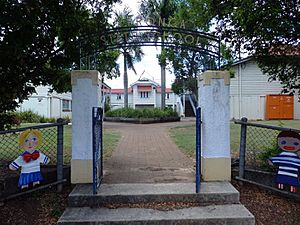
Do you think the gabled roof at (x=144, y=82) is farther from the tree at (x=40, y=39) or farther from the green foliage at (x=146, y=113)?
the tree at (x=40, y=39)

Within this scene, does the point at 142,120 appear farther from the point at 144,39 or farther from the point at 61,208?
the point at 61,208

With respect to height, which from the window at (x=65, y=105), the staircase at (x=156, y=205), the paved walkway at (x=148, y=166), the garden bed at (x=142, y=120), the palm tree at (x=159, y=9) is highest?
the palm tree at (x=159, y=9)

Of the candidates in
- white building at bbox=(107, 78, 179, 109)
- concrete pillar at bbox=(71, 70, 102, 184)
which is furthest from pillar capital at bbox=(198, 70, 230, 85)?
white building at bbox=(107, 78, 179, 109)

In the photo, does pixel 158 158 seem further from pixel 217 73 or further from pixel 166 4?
pixel 166 4

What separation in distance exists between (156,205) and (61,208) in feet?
4.95

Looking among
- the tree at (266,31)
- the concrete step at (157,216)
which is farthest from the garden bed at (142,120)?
the concrete step at (157,216)

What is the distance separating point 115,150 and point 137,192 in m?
4.32

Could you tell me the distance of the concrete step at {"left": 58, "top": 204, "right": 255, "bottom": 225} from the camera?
3930mm

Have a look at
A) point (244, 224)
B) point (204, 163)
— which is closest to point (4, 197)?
point (204, 163)

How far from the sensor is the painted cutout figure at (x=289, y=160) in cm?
458

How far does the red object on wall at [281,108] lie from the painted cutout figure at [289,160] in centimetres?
2122

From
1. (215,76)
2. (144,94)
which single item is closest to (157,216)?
(215,76)

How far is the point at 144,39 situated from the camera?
6020 millimetres

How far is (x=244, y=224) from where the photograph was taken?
4000 millimetres
